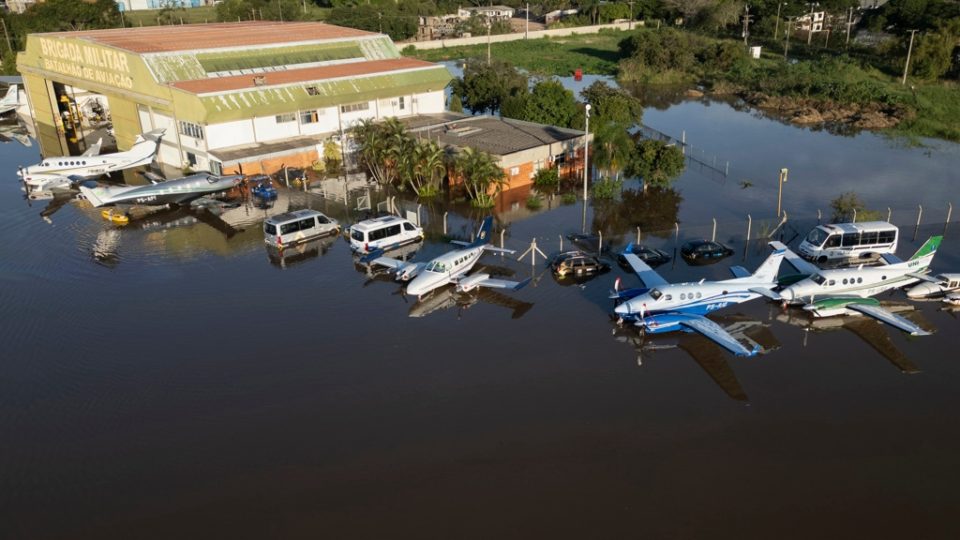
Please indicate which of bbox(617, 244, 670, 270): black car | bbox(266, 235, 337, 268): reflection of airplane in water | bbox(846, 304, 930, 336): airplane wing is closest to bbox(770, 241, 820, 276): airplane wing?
bbox(846, 304, 930, 336): airplane wing

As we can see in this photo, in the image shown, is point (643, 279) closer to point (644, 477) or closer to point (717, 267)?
point (717, 267)

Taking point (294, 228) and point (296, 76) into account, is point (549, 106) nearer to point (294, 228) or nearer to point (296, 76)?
point (296, 76)

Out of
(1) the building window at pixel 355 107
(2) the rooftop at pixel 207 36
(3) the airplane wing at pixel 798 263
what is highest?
(2) the rooftop at pixel 207 36

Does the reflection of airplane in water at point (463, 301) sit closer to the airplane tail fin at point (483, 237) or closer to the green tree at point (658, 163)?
the airplane tail fin at point (483, 237)

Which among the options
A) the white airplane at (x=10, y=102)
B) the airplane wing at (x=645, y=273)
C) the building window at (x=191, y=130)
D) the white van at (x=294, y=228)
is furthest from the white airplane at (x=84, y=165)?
the airplane wing at (x=645, y=273)

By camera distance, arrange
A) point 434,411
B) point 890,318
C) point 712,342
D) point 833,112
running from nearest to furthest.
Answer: point 434,411, point 890,318, point 712,342, point 833,112

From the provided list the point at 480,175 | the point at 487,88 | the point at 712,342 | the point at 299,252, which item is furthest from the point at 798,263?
the point at 487,88

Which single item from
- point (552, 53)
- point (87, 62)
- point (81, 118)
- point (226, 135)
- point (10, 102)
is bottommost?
point (81, 118)
